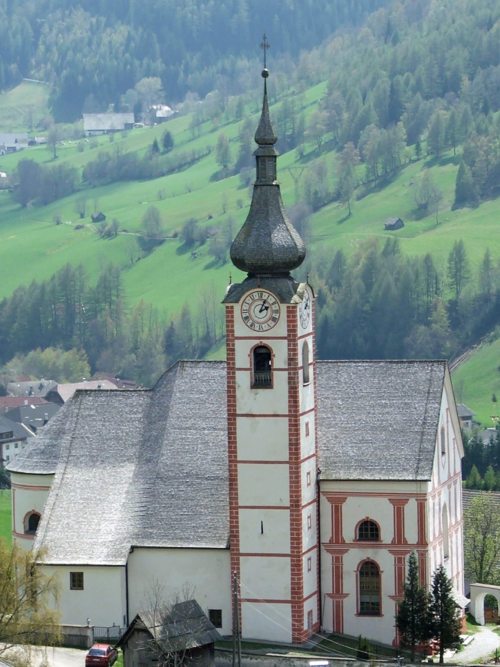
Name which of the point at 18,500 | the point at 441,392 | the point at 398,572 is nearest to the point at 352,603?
the point at 398,572

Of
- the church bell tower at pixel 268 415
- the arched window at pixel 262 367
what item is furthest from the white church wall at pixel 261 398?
the arched window at pixel 262 367

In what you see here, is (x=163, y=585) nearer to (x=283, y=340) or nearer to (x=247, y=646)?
(x=247, y=646)

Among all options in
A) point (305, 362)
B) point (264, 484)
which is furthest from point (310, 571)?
point (305, 362)

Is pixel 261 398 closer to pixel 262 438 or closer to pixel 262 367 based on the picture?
pixel 262 367

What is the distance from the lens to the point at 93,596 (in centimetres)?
8544

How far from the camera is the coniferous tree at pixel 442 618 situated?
82188 mm

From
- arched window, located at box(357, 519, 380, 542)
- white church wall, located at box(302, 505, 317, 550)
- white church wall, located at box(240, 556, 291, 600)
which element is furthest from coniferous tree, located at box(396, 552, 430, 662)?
white church wall, located at box(240, 556, 291, 600)

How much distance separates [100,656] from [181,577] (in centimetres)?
584

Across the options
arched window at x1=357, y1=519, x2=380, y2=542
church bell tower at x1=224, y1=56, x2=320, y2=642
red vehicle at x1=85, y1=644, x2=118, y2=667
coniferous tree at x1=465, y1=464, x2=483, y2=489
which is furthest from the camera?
coniferous tree at x1=465, y1=464, x2=483, y2=489

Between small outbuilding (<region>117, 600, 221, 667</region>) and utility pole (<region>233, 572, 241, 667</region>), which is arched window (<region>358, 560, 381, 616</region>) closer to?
utility pole (<region>233, 572, 241, 667</region>)

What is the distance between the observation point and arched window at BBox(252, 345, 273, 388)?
8275 centimetres

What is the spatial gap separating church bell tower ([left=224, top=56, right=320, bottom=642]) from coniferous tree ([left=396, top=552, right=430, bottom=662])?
11.1 feet

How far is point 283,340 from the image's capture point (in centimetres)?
8231

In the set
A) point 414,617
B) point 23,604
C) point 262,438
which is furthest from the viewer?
point 262,438
